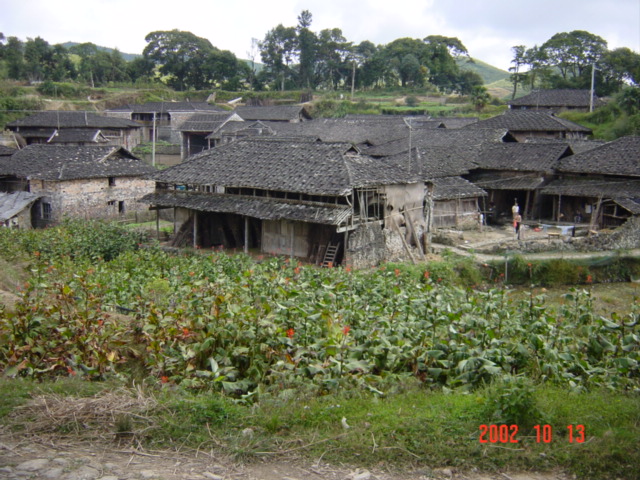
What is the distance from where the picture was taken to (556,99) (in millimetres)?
48438

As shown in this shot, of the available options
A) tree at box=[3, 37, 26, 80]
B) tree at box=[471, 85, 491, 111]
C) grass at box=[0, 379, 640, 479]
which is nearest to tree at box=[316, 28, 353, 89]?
tree at box=[471, 85, 491, 111]

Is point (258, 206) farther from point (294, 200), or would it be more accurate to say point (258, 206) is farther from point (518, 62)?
point (518, 62)

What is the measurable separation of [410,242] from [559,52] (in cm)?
4608

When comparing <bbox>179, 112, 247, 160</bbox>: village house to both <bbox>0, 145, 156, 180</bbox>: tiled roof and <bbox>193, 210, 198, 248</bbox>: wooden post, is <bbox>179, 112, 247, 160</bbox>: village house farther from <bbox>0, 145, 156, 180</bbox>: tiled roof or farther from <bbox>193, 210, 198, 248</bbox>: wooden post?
<bbox>193, 210, 198, 248</bbox>: wooden post

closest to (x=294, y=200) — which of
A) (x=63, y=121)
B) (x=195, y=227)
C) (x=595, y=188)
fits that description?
(x=195, y=227)

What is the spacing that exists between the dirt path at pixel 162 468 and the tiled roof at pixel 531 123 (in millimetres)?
34108

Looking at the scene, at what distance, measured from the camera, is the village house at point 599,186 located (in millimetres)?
26578

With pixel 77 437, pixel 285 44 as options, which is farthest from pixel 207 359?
pixel 285 44

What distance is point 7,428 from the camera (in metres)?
6.50

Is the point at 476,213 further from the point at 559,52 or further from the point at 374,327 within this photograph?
the point at 559,52

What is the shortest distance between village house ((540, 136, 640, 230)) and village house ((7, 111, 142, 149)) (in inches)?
1175

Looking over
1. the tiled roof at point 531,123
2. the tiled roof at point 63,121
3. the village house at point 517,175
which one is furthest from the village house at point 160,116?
the village house at point 517,175

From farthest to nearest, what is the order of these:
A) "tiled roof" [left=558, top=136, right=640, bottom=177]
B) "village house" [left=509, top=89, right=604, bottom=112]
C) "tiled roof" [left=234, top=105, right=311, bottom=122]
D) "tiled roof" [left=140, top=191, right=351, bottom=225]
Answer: "tiled roof" [left=234, top=105, right=311, bottom=122] < "village house" [left=509, top=89, right=604, bottom=112] < "tiled roof" [left=558, top=136, right=640, bottom=177] < "tiled roof" [left=140, top=191, right=351, bottom=225]

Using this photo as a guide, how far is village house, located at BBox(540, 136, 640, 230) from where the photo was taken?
87.2 feet
